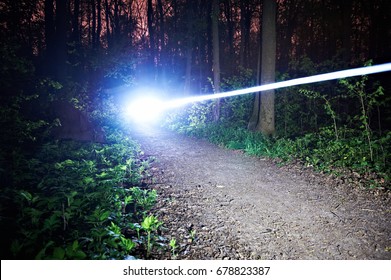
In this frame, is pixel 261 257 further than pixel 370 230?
No

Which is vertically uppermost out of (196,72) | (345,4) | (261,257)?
(345,4)

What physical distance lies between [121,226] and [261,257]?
73.3 inches

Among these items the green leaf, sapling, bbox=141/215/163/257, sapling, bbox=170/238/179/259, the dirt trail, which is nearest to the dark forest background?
the green leaf

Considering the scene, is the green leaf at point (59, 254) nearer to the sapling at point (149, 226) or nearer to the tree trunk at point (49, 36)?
the sapling at point (149, 226)

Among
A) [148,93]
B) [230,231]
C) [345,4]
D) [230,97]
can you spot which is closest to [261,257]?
[230,231]

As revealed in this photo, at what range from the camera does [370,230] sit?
313 centimetres

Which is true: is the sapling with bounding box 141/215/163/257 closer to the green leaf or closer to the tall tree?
the green leaf

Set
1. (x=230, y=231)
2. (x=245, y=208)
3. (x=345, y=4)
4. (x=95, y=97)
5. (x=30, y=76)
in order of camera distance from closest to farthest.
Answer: (x=230, y=231), (x=245, y=208), (x=30, y=76), (x=95, y=97), (x=345, y=4)

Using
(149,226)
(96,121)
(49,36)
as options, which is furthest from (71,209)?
(96,121)

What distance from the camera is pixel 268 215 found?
3.60m

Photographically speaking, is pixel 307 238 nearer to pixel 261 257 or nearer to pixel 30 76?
pixel 261 257

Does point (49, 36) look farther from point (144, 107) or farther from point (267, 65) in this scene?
point (144, 107)

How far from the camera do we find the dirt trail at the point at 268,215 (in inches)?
111

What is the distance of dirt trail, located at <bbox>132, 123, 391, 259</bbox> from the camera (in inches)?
111
